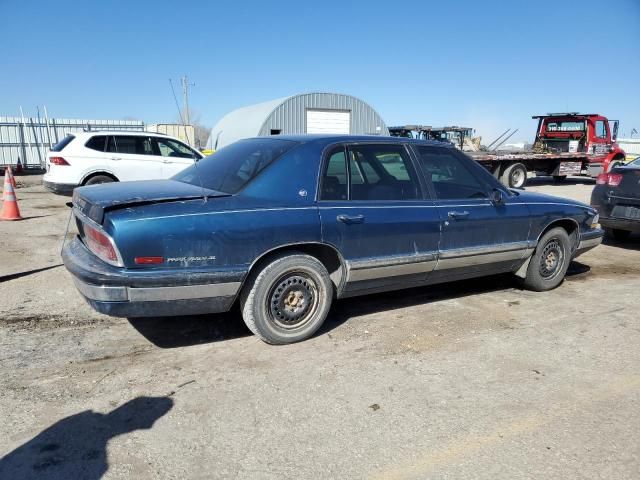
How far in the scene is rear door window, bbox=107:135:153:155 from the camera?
387 inches

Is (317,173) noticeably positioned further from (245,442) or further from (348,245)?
(245,442)

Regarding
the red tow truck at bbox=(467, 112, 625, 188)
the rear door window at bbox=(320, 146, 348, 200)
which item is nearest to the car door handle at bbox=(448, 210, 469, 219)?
the rear door window at bbox=(320, 146, 348, 200)

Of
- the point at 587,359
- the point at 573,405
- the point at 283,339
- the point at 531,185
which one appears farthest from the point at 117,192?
the point at 531,185

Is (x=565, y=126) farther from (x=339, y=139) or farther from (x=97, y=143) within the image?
(x=339, y=139)

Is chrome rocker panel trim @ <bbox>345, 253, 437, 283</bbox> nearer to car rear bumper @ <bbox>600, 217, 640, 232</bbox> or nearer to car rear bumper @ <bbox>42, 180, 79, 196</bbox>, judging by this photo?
car rear bumper @ <bbox>600, 217, 640, 232</bbox>

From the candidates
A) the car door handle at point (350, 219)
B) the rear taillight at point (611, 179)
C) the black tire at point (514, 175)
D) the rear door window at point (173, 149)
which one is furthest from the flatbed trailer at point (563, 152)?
the car door handle at point (350, 219)

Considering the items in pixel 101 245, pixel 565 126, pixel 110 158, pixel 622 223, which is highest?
pixel 565 126

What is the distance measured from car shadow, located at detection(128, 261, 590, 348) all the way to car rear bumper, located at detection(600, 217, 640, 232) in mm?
2821

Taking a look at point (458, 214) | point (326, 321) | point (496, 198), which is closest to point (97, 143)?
point (326, 321)

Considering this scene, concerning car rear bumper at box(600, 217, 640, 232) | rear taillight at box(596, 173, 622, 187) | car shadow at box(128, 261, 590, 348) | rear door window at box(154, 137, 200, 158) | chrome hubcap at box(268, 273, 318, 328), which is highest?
rear door window at box(154, 137, 200, 158)

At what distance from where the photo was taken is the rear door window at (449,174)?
14.5ft

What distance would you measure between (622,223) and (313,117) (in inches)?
860

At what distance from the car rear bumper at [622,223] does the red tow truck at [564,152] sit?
29.0 feet

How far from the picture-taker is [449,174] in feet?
15.0
